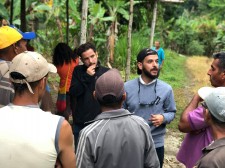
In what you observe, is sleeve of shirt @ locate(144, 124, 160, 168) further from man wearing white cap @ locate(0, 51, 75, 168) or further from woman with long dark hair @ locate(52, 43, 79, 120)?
woman with long dark hair @ locate(52, 43, 79, 120)

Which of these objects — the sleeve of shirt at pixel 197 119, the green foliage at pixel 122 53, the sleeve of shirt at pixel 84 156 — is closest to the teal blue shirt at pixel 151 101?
the sleeve of shirt at pixel 197 119

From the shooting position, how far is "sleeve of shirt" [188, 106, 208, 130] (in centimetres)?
280

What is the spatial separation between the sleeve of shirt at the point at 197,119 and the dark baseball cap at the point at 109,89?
2.43ft

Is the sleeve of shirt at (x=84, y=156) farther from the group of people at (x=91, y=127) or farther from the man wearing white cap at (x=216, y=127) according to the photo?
the man wearing white cap at (x=216, y=127)

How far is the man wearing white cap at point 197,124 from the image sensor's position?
2816mm

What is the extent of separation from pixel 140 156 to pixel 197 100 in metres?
0.83

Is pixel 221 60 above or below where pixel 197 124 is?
above

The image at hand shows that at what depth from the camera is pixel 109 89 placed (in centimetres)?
237

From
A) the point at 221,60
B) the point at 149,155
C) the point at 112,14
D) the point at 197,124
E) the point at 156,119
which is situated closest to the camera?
the point at 149,155

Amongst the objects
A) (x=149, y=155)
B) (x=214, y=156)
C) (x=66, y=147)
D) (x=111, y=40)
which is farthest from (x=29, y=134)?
(x=111, y=40)

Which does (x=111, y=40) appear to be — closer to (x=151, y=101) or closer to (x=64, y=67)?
(x=64, y=67)

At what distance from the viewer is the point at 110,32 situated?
14.1 meters

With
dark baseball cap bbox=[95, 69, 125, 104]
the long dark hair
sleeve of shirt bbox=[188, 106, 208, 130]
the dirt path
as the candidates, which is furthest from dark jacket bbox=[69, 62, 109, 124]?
the dirt path

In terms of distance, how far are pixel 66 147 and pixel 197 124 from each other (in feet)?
3.99
